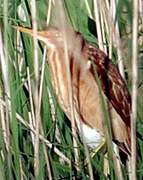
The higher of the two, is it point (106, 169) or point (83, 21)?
point (83, 21)

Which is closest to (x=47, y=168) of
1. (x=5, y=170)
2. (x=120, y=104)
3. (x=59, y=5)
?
(x=5, y=170)

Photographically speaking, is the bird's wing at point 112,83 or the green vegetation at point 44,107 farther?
the bird's wing at point 112,83

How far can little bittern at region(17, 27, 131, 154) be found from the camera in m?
1.85

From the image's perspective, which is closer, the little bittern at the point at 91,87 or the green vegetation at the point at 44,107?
the green vegetation at the point at 44,107

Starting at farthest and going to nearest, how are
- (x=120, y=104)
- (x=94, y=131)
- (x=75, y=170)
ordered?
1. (x=94, y=131)
2. (x=120, y=104)
3. (x=75, y=170)

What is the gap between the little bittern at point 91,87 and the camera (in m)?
1.85

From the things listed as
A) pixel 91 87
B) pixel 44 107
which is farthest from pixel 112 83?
pixel 44 107

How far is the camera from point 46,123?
6.05 feet

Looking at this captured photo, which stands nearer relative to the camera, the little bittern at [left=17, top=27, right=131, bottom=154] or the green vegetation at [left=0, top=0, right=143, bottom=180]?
the green vegetation at [left=0, top=0, right=143, bottom=180]

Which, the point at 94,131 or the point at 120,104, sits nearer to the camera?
the point at 120,104

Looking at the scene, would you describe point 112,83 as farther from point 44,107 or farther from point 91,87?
point 44,107

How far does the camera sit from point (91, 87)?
1914 mm

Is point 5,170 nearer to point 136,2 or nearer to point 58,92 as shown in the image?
point 58,92

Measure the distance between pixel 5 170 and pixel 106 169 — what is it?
0.32 m
